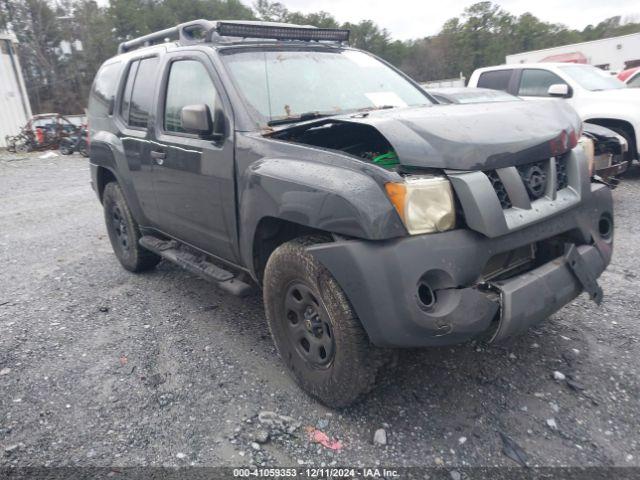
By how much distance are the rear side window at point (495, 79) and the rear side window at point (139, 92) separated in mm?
6225

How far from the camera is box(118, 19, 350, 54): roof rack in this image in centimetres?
345

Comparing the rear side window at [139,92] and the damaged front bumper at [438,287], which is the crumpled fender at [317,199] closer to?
the damaged front bumper at [438,287]

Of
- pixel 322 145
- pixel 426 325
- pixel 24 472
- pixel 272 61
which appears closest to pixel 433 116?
pixel 322 145

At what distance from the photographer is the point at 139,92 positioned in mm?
4105

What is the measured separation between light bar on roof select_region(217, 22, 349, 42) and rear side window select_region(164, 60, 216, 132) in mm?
325

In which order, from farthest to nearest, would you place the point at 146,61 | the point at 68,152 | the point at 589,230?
the point at 68,152, the point at 146,61, the point at 589,230

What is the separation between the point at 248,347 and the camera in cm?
338

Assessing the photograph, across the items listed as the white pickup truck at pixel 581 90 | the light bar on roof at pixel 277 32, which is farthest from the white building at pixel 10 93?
the light bar on roof at pixel 277 32

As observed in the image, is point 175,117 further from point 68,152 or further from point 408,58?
point 408,58

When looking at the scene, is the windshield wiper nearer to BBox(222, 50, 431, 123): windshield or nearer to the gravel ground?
BBox(222, 50, 431, 123): windshield

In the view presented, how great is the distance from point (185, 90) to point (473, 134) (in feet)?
6.91

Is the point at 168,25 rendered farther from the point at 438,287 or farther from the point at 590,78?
the point at 438,287

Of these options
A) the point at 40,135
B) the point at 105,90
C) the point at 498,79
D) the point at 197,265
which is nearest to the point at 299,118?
the point at 197,265

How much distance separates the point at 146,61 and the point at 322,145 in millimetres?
2168
